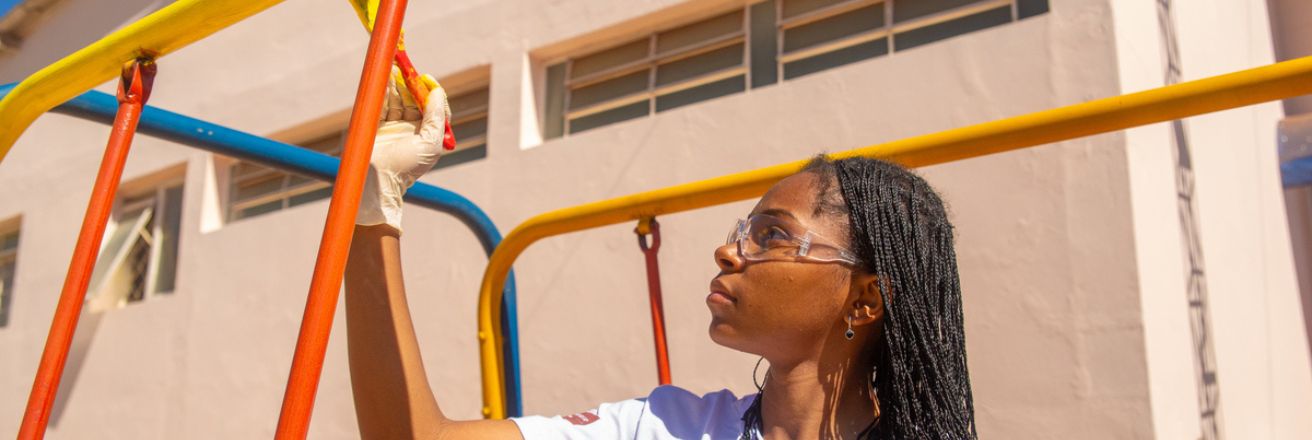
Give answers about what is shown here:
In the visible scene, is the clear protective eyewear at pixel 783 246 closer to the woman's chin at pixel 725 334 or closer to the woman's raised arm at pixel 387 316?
the woman's chin at pixel 725 334

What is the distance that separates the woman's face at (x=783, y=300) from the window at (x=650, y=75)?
2.85 meters

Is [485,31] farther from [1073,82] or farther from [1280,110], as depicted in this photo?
[1280,110]

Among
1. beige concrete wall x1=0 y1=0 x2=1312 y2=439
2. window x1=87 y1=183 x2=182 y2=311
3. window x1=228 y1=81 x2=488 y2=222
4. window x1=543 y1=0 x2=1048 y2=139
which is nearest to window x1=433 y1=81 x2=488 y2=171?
window x1=228 y1=81 x2=488 y2=222

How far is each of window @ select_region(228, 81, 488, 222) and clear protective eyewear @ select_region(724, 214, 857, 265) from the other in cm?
345

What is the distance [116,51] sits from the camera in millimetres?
1437

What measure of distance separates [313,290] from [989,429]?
262 cm

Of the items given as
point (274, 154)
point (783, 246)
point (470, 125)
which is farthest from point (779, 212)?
point (470, 125)

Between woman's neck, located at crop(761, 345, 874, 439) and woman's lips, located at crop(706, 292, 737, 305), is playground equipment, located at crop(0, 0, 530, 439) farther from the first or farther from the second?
woman's neck, located at crop(761, 345, 874, 439)

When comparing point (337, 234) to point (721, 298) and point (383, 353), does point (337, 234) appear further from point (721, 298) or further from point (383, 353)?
point (721, 298)

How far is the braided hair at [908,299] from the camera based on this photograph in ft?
4.25

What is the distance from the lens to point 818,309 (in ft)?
4.41

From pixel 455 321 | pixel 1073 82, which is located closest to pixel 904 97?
pixel 1073 82

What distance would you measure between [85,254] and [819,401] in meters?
0.94

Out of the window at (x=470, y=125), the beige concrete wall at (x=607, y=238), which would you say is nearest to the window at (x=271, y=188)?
the beige concrete wall at (x=607, y=238)
